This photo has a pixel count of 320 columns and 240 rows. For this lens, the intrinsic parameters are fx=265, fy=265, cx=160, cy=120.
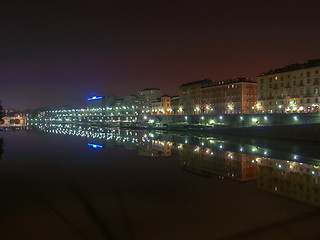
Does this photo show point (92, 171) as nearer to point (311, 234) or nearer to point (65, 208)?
point (65, 208)

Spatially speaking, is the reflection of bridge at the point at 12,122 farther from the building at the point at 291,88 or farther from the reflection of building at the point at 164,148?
the reflection of building at the point at 164,148

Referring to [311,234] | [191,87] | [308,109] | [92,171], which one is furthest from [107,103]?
[311,234]

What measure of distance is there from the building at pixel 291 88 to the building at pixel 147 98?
62.9 metres

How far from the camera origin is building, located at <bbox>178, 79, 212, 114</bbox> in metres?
89.2

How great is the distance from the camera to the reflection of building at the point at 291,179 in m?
11.7

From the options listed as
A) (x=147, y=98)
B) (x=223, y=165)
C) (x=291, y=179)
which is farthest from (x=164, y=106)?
(x=291, y=179)

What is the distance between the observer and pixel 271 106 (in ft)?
192

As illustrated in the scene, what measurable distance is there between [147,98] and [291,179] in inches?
4281

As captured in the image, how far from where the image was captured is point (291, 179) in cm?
1438

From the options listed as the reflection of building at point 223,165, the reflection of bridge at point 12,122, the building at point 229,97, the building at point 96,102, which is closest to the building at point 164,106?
the building at point 229,97

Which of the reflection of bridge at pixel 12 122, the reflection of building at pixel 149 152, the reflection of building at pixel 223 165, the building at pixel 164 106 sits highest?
the building at pixel 164 106

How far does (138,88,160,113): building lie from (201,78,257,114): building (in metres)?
36.3

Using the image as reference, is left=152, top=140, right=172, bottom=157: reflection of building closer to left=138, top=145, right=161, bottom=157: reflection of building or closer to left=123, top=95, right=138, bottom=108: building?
left=138, top=145, right=161, bottom=157: reflection of building

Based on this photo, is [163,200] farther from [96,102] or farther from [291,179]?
[96,102]
